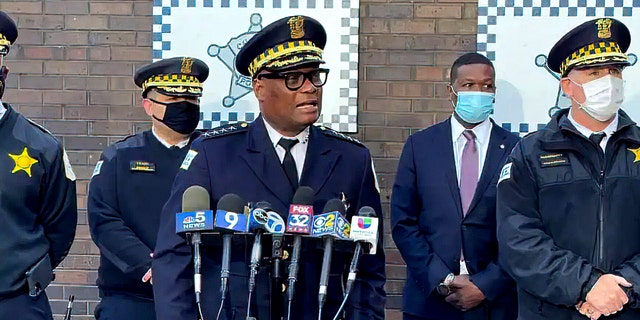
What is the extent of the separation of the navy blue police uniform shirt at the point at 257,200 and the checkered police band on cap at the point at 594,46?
3.70 ft

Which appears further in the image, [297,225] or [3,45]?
[3,45]

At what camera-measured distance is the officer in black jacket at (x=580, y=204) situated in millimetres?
3727

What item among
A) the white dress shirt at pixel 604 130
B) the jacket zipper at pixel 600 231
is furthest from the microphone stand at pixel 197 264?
the white dress shirt at pixel 604 130

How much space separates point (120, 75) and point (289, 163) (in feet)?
9.61

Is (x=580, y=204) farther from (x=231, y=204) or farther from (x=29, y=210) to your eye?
(x=29, y=210)

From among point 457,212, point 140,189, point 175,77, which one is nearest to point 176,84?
point 175,77

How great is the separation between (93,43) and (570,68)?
3414mm

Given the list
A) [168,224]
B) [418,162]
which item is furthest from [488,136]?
[168,224]

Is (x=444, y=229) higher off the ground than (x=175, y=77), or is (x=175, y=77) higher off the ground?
(x=175, y=77)

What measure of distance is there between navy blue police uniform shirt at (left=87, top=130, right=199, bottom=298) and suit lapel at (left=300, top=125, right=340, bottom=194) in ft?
4.75

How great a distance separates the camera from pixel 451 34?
6043 mm

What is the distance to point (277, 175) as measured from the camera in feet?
11.7

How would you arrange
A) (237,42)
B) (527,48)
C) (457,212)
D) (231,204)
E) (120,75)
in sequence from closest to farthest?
(231,204) < (457,212) < (527,48) < (237,42) < (120,75)

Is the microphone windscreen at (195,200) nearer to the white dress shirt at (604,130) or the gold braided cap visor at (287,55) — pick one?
the gold braided cap visor at (287,55)
